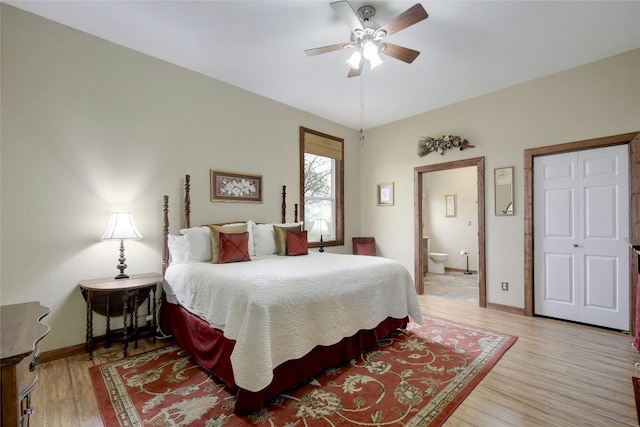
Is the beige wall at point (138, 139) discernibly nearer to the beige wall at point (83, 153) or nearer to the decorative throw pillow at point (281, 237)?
the beige wall at point (83, 153)

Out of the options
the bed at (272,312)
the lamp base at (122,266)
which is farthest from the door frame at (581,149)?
the lamp base at (122,266)

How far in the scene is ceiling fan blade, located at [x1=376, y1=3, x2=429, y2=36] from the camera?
194 centimetres

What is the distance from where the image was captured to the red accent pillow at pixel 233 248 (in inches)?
114

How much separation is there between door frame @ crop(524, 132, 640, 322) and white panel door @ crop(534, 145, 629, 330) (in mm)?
60

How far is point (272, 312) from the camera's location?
1.83 m

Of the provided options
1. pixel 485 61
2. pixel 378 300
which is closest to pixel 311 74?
pixel 485 61

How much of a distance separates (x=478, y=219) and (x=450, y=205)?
2911mm

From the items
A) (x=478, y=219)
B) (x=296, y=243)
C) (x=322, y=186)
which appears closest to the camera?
(x=296, y=243)

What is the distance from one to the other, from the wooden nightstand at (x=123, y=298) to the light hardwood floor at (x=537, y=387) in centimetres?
17

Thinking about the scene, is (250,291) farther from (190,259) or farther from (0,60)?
(0,60)

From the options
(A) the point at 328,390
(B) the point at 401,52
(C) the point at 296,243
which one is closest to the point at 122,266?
(C) the point at 296,243

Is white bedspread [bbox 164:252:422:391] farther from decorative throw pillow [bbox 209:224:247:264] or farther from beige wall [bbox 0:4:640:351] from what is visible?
beige wall [bbox 0:4:640:351]

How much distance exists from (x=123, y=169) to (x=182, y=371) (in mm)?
2012

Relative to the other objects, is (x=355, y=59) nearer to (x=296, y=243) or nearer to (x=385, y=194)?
(x=296, y=243)
